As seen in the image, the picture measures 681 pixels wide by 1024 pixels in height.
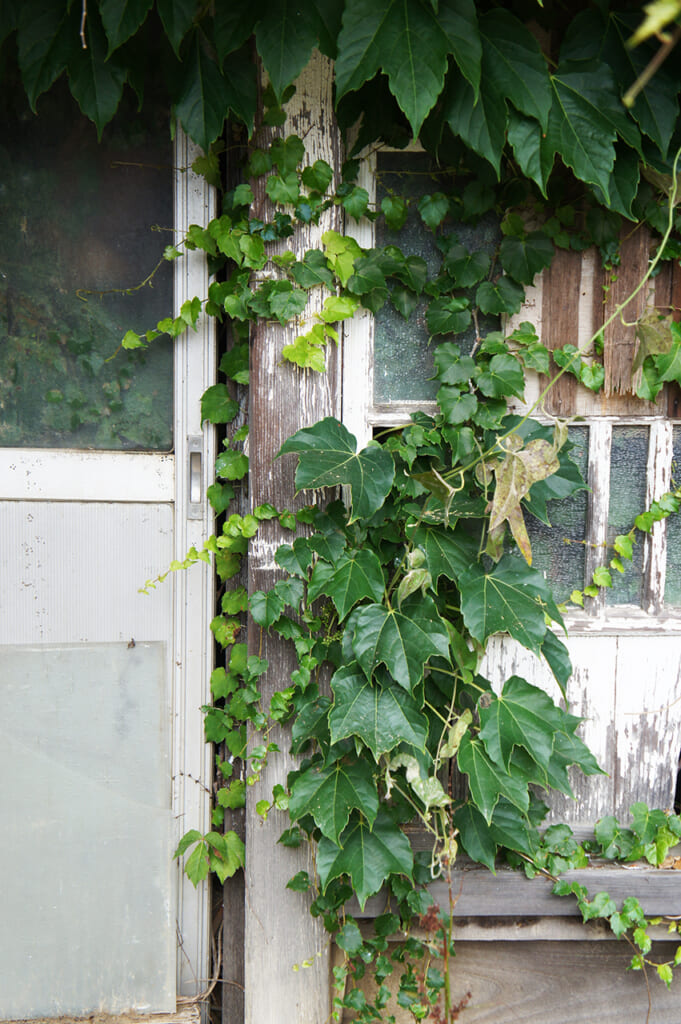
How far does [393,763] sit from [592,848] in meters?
0.58

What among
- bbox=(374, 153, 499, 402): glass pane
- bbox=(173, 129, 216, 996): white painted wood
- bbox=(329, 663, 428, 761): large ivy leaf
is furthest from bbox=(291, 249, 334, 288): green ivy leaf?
bbox=(329, 663, 428, 761): large ivy leaf

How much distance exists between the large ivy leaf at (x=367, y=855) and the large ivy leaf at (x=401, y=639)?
34 cm

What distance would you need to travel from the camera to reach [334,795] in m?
1.30

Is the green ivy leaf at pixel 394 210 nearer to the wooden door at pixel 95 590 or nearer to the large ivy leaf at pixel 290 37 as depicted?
the large ivy leaf at pixel 290 37

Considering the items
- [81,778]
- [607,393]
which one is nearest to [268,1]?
[607,393]

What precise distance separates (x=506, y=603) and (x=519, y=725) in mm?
A: 243

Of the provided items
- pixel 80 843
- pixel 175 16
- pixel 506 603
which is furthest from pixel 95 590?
pixel 175 16

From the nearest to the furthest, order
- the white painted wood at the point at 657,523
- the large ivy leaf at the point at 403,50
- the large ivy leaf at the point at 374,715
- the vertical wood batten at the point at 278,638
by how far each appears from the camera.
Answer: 1. the large ivy leaf at the point at 403,50
2. the large ivy leaf at the point at 374,715
3. the vertical wood batten at the point at 278,638
4. the white painted wood at the point at 657,523

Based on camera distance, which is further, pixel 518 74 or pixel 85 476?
pixel 85 476

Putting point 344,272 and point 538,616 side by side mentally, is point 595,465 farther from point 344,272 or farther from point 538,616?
point 344,272

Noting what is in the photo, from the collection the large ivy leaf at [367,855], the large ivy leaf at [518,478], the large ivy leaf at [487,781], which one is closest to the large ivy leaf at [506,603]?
the large ivy leaf at [518,478]

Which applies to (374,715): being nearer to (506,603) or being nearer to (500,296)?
(506,603)

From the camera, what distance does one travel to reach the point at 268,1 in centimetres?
120

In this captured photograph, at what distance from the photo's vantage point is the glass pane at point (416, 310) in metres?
1.41
